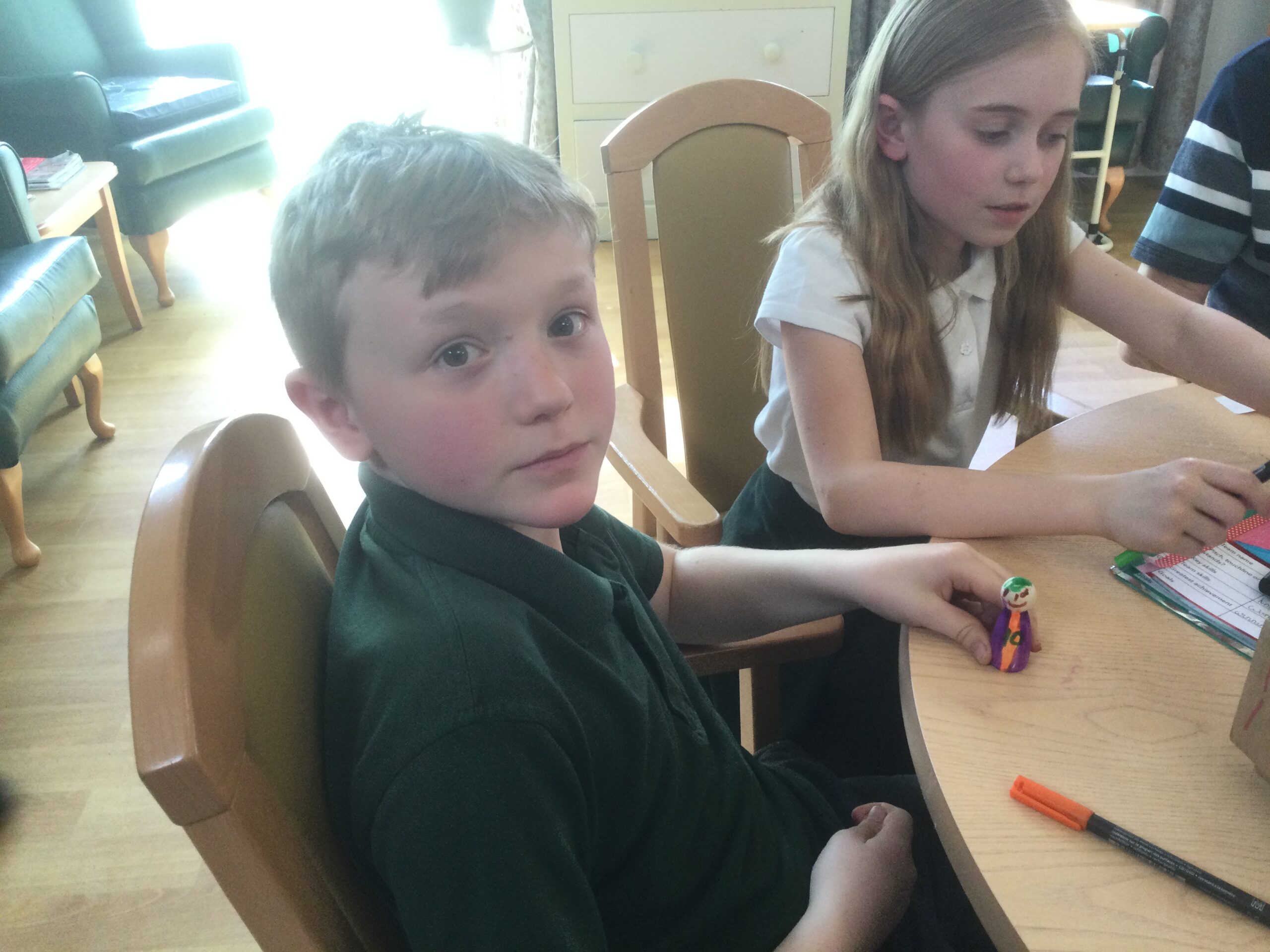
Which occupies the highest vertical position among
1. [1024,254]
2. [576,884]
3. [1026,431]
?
[1024,254]

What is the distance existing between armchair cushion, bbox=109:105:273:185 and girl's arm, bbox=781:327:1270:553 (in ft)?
8.80

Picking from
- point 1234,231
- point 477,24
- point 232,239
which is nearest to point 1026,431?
point 1234,231

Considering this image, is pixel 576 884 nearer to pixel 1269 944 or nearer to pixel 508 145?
pixel 1269 944

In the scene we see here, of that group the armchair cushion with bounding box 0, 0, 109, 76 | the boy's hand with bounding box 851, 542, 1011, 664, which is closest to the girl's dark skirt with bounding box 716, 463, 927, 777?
the boy's hand with bounding box 851, 542, 1011, 664

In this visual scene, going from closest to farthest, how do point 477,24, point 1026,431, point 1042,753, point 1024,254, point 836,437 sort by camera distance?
point 1042,753 → point 836,437 → point 1024,254 → point 1026,431 → point 477,24

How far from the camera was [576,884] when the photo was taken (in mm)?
492

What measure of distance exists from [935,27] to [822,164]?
1.23 feet

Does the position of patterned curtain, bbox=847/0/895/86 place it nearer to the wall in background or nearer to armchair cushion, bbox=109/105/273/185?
the wall in background

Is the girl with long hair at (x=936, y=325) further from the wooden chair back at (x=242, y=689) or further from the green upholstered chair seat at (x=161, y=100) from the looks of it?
the green upholstered chair seat at (x=161, y=100)

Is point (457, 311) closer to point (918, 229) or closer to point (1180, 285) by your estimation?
point (918, 229)

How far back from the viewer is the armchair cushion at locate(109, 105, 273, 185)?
289 centimetres

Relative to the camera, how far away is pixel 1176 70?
3748 mm

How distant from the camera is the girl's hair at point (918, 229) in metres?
0.89

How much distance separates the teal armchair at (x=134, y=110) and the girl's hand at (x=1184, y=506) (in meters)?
3.05
